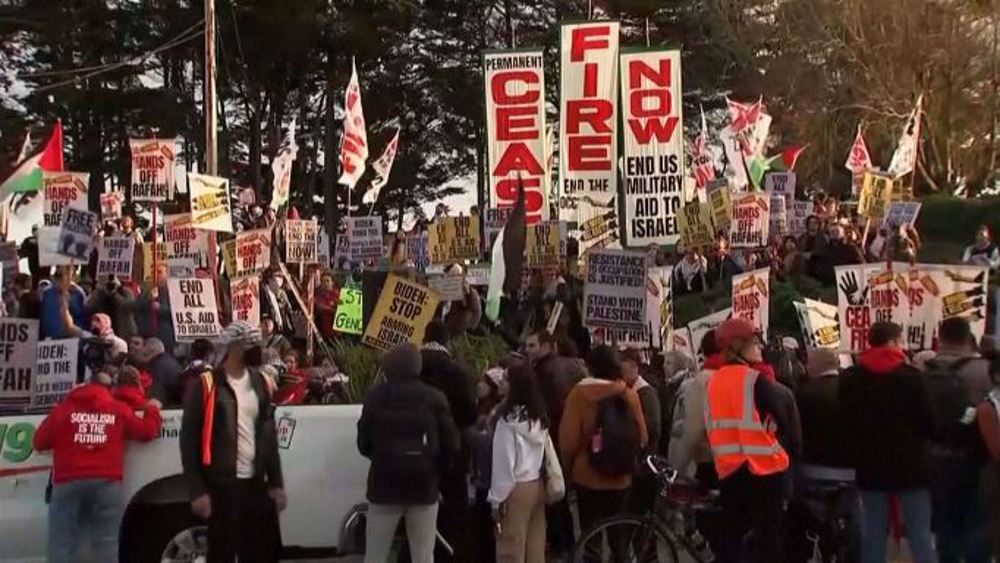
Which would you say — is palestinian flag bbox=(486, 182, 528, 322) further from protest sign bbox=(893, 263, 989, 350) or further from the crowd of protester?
protest sign bbox=(893, 263, 989, 350)

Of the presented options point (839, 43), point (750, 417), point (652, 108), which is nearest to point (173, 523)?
point (750, 417)

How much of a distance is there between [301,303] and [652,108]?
4.72 meters

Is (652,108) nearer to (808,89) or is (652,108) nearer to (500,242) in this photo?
(500,242)

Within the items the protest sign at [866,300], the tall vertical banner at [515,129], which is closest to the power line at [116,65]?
the tall vertical banner at [515,129]

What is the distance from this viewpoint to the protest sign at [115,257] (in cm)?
1767

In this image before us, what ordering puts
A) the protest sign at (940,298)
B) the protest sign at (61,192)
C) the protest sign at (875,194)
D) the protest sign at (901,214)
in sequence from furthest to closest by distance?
the protest sign at (875,194) → the protest sign at (901,214) → the protest sign at (61,192) → the protest sign at (940,298)

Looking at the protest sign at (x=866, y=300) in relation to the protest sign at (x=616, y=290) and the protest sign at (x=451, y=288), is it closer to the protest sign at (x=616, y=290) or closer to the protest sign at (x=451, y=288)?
the protest sign at (x=616, y=290)

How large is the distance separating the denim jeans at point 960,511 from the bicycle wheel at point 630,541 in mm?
1648

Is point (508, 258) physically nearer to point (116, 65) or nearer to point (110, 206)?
point (110, 206)

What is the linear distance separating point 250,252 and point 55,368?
6789 mm

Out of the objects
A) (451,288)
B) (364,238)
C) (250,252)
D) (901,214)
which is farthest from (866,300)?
(901,214)

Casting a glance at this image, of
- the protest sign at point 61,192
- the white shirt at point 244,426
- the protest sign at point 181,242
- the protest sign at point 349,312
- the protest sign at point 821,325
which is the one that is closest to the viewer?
the white shirt at point 244,426

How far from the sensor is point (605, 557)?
9406 mm

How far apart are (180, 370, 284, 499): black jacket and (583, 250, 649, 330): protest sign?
5715mm
